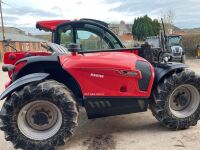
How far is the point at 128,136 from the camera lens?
4.32 m

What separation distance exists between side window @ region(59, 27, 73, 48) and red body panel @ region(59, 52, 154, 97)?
1714 mm

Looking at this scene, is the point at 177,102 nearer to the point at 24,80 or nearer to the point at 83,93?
the point at 83,93

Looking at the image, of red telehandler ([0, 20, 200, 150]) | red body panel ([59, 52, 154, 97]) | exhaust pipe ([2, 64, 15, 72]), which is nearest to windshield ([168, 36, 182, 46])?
red telehandler ([0, 20, 200, 150])

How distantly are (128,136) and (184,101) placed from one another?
1113 mm

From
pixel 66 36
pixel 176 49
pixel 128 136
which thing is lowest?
pixel 128 136

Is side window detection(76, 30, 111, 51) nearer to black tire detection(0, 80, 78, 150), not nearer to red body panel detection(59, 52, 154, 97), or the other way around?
red body panel detection(59, 52, 154, 97)

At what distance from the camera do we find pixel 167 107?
437 cm

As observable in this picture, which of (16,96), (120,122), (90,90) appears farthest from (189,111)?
(16,96)

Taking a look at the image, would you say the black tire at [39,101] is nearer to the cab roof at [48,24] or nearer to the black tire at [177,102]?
the black tire at [177,102]

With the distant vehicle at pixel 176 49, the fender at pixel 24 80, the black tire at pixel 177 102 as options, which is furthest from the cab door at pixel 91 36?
the distant vehicle at pixel 176 49

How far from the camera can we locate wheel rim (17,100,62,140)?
12.6 feet

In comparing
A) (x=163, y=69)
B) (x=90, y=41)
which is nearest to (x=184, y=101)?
(x=163, y=69)

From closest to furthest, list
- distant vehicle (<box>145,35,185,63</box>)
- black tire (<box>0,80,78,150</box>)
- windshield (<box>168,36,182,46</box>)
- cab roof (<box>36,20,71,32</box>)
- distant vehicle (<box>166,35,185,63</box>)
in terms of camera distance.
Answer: black tire (<box>0,80,78,150</box>) < cab roof (<box>36,20,71,32</box>) < distant vehicle (<box>145,35,185,63</box>) < distant vehicle (<box>166,35,185,63</box>) < windshield (<box>168,36,182,46</box>)

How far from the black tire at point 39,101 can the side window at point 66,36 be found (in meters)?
2.11
